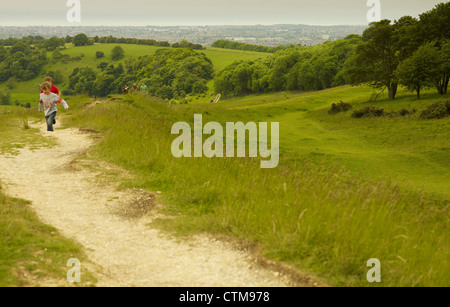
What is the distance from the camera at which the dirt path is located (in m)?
6.48

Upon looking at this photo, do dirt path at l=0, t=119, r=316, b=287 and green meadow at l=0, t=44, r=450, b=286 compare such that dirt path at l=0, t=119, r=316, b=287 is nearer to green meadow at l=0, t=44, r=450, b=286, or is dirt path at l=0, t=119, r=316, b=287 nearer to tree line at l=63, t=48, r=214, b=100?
green meadow at l=0, t=44, r=450, b=286

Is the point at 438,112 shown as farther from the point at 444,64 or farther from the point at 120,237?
the point at 120,237

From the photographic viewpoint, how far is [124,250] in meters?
7.51

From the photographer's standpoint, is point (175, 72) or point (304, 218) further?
point (175, 72)

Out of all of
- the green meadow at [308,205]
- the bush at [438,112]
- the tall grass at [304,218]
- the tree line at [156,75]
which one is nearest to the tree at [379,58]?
the bush at [438,112]

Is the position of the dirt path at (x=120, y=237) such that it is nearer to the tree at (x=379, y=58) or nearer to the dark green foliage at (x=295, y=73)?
the tree at (x=379, y=58)

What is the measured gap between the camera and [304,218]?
25.2 feet

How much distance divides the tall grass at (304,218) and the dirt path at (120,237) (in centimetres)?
60

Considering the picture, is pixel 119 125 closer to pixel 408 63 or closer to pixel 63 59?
pixel 408 63

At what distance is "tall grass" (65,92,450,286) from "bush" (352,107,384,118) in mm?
31902

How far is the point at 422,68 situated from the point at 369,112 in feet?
24.8

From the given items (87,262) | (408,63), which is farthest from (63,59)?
(87,262)

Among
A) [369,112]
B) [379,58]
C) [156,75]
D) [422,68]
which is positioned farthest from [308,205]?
[156,75]

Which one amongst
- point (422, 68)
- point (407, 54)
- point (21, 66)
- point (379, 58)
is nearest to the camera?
point (422, 68)
